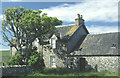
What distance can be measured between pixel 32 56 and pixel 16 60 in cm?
263

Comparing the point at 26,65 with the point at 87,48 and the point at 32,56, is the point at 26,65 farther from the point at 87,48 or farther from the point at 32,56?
the point at 87,48

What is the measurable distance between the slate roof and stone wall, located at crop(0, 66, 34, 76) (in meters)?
8.51

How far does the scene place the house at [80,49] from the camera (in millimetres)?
24050

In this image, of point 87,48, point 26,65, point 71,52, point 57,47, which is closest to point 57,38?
point 57,47

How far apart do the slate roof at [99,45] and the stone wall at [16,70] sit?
27.9 feet

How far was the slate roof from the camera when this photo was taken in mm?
24413

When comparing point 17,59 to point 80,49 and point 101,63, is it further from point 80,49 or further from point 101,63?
point 101,63

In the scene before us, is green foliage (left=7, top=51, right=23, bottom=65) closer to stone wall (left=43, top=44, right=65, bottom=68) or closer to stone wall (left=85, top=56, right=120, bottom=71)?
stone wall (left=43, top=44, right=65, bottom=68)

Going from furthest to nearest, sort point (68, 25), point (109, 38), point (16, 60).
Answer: point (68, 25)
point (109, 38)
point (16, 60)

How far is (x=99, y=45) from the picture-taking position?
26.4 meters

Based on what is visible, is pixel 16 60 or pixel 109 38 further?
pixel 109 38

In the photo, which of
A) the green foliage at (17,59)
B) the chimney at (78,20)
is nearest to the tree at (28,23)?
the green foliage at (17,59)

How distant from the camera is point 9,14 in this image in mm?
25281

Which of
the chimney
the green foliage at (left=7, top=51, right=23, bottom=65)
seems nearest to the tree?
the green foliage at (left=7, top=51, right=23, bottom=65)
